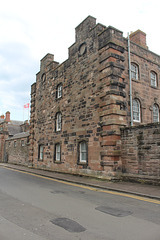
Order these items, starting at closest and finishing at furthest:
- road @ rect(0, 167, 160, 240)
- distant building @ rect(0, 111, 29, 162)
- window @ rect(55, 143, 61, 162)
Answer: road @ rect(0, 167, 160, 240), window @ rect(55, 143, 61, 162), distant building @ rect(0, 111, 29, 162)

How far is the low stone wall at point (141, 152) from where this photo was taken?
31.8 feet

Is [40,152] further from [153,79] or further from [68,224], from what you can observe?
[68,224]

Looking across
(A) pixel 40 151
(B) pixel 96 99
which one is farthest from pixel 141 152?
(A) pixel 40 151

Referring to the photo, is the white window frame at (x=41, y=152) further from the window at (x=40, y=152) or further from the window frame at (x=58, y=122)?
the window frame at (x=58, y=122)

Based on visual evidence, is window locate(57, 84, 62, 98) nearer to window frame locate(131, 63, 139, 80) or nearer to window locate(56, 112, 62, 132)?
window locate(56, 112, 62, 132)

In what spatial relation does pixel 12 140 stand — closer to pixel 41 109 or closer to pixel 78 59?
pixel 41 109

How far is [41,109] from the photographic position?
805 inches

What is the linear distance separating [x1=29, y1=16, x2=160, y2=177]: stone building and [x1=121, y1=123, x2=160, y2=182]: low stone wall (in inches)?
18.7

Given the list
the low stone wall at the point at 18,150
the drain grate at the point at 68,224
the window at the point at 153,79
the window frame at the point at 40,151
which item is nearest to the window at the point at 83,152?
the window frame at the point at 40,151

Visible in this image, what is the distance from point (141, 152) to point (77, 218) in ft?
20.6

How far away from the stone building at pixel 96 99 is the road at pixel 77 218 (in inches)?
182

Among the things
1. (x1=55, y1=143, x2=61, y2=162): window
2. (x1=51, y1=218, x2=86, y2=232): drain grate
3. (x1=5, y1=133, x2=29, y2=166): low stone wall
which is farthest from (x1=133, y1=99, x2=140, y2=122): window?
(x1=5, y1=133, x2=29, y2=166): low stone wall

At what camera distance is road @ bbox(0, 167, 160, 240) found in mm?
4082

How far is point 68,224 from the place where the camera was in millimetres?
4672
